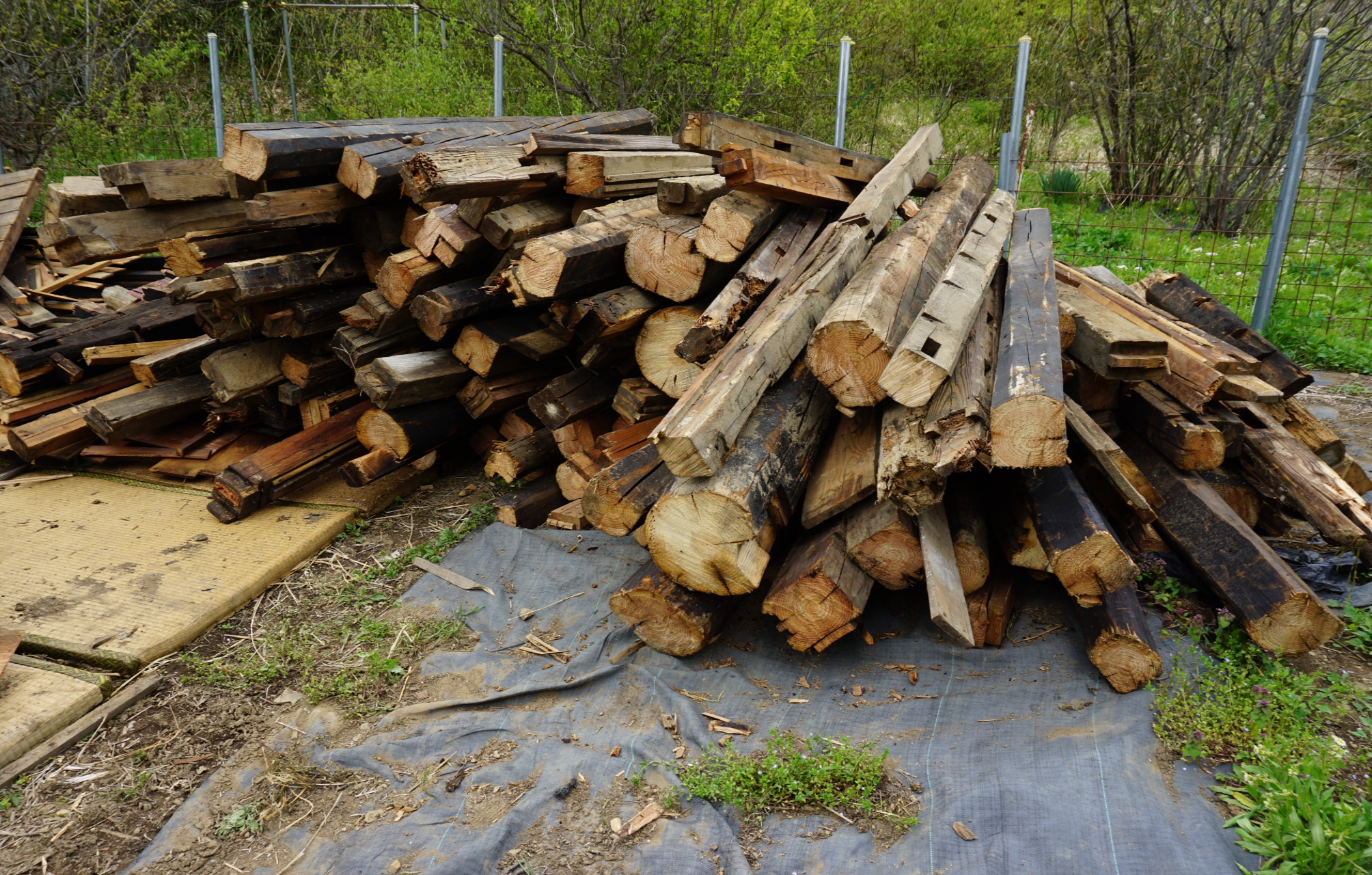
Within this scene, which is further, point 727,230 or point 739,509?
point 727,230

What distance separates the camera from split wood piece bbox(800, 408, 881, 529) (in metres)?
2.94

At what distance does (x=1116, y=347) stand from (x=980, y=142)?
8313 millimetres

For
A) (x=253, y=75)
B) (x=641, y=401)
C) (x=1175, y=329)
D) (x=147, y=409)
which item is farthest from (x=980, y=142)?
(x=253, y=75)

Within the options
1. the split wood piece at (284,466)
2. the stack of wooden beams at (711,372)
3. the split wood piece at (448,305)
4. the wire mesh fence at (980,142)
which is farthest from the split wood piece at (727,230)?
the wire mesh fence at (980,142)

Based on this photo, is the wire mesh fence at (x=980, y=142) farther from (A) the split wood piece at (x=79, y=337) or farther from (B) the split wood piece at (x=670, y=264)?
(B) the split wood piece at (x=670, y=264)

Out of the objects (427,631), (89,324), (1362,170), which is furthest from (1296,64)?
(89,324)

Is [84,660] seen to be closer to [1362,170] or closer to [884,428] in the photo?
[884,428]

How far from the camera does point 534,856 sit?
2311mm

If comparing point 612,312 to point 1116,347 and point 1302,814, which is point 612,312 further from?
point 1302,814

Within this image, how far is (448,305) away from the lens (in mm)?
4047

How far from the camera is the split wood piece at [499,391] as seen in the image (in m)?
4.37

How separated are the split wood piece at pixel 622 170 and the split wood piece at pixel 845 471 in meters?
1.83

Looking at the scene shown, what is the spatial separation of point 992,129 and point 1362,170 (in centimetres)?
404

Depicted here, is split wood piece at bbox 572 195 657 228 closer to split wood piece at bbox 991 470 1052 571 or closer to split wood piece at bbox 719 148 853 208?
split wood piece at bbox 719 148 853 208
